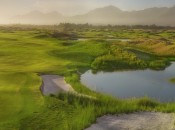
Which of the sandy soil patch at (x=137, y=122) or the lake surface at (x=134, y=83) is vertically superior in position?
the sandy soil patch at (x=137, y=122)

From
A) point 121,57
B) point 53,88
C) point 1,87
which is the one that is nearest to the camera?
point 1,87

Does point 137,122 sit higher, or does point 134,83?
point 137,122

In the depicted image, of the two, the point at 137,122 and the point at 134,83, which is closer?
the point at 137,122

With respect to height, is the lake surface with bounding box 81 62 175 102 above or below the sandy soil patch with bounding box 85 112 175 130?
below

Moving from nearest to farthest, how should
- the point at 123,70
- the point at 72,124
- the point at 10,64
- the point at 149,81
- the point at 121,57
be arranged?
the point at 72,124
the point at 149,81
the point at 10,64
the point at 123,70
the point at 121,57

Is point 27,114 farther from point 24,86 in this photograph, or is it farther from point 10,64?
point 10,64

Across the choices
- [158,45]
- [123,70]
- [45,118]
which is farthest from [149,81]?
[158,45]

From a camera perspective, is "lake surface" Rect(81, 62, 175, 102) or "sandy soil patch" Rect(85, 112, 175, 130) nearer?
"sandy soil patch" Rect(85, 112, 175, 130)

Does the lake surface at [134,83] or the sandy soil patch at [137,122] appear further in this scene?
the lake surface at [134,83]
